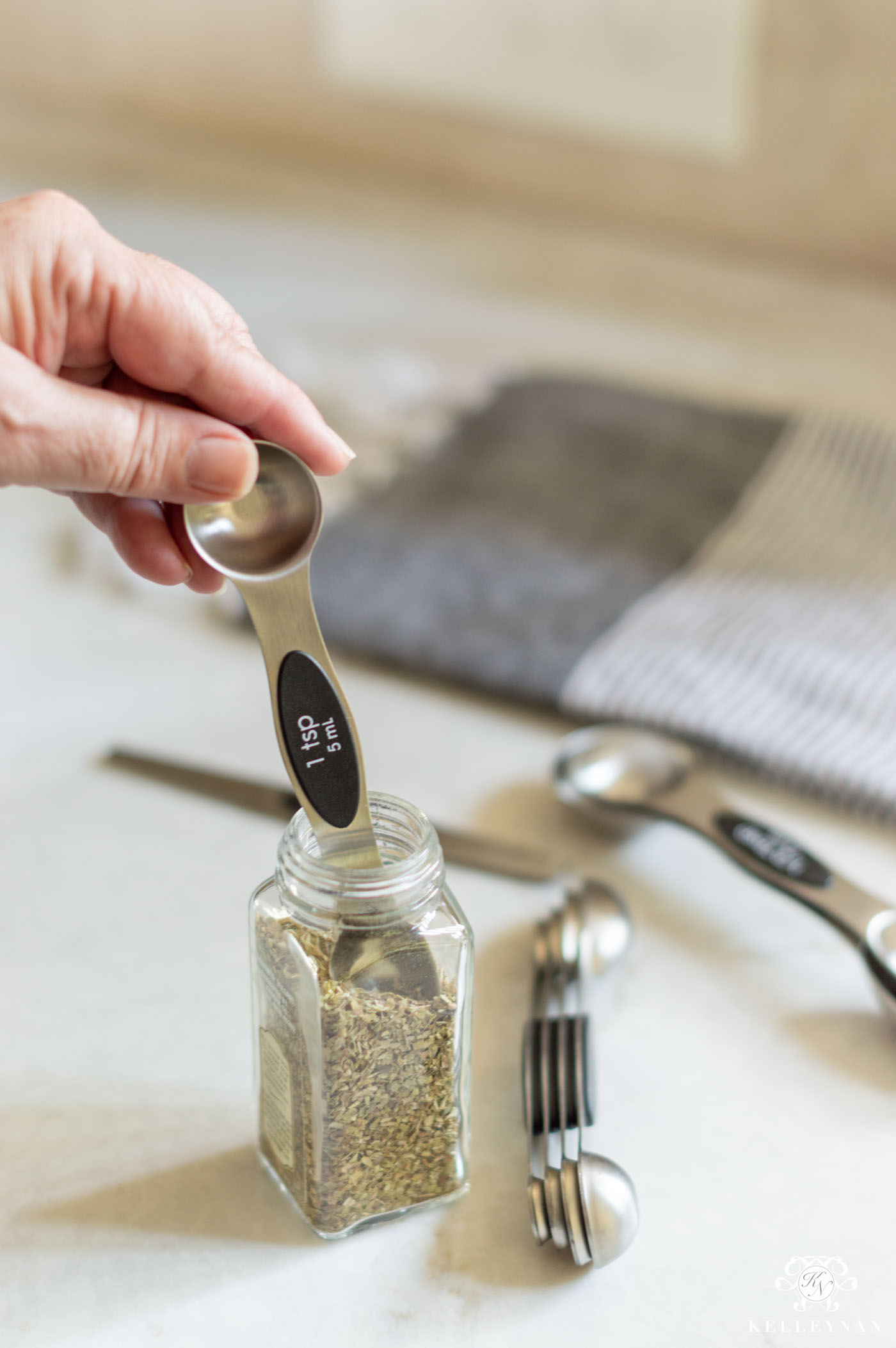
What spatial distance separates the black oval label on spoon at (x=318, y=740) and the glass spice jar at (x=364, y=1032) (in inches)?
0.6

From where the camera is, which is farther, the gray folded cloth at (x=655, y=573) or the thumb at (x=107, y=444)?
the gray folded cloth at (x=655, y=573)

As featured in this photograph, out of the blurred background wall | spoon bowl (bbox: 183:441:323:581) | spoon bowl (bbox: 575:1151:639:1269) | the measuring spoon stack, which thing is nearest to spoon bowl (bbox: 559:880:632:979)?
the measuring spoon stack

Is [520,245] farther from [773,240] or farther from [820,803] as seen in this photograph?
[820,803]

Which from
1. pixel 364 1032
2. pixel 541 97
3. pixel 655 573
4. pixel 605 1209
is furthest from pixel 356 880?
pixel 541 97

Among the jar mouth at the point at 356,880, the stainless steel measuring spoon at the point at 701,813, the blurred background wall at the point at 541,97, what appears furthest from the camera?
the blurred background wall at the point at 541,97

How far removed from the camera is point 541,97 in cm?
164

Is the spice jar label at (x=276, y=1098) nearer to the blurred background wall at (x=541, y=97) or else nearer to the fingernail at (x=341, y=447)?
the fingernail at (x=341, y=447)

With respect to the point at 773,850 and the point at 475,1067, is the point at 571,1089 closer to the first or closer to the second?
the point at 475,1067

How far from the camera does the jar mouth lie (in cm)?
45

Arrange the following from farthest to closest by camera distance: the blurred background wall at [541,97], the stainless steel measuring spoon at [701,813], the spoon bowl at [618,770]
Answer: the blurred background wall at [541,97] → the spoon bowl at [618,770] → the stainless steel measuring spoon at [701,813]

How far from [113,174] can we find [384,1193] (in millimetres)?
1668

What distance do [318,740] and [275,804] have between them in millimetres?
266

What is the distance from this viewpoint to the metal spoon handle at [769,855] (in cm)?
61

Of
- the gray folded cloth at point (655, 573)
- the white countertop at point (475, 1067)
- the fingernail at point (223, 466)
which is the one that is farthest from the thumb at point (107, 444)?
the gray folded cloth at point (655, 573)
